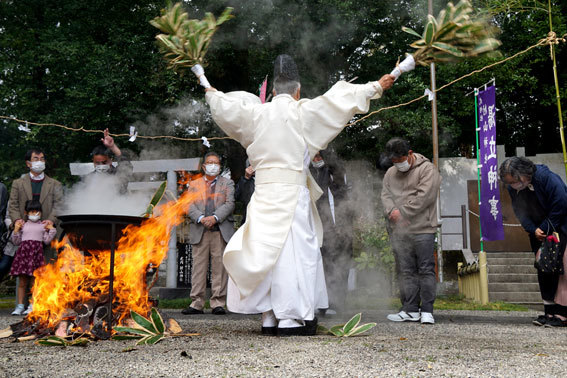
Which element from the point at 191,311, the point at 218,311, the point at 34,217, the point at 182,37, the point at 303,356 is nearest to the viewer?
the point at 303,356

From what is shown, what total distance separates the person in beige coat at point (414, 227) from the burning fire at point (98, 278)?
2721 mm

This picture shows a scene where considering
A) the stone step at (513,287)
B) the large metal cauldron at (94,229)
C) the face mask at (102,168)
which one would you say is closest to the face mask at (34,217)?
the face mask at (102,168)

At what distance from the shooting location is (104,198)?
6395 millimetres

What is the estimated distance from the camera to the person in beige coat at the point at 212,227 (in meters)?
7.37

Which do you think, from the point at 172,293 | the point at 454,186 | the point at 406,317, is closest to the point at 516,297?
the point at 406,317

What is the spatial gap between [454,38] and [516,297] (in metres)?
7.98

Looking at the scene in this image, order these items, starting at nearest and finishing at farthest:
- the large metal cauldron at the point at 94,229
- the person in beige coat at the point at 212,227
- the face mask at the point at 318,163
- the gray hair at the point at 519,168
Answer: the large metal cauldron at the point at 94,229
the gray hair at the point at 519,168
the face mask at the point at 318,163
the person in beige coat at the point at 212,227

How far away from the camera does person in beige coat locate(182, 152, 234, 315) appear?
24.2 ft

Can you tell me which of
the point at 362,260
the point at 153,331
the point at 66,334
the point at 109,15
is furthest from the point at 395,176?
the point at 109,15

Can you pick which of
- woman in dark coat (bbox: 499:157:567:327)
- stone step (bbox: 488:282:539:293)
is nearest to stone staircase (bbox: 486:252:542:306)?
stone step (bbox: 488:282:539:293)

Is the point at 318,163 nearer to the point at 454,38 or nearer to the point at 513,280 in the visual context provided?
the point at 454,38

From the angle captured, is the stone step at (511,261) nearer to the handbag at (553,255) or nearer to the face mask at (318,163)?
the handbag at (553,255)

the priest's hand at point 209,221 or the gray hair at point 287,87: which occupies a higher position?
the gray hair at point 287,87

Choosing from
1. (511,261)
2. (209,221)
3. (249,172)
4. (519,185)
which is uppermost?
(249,172)
